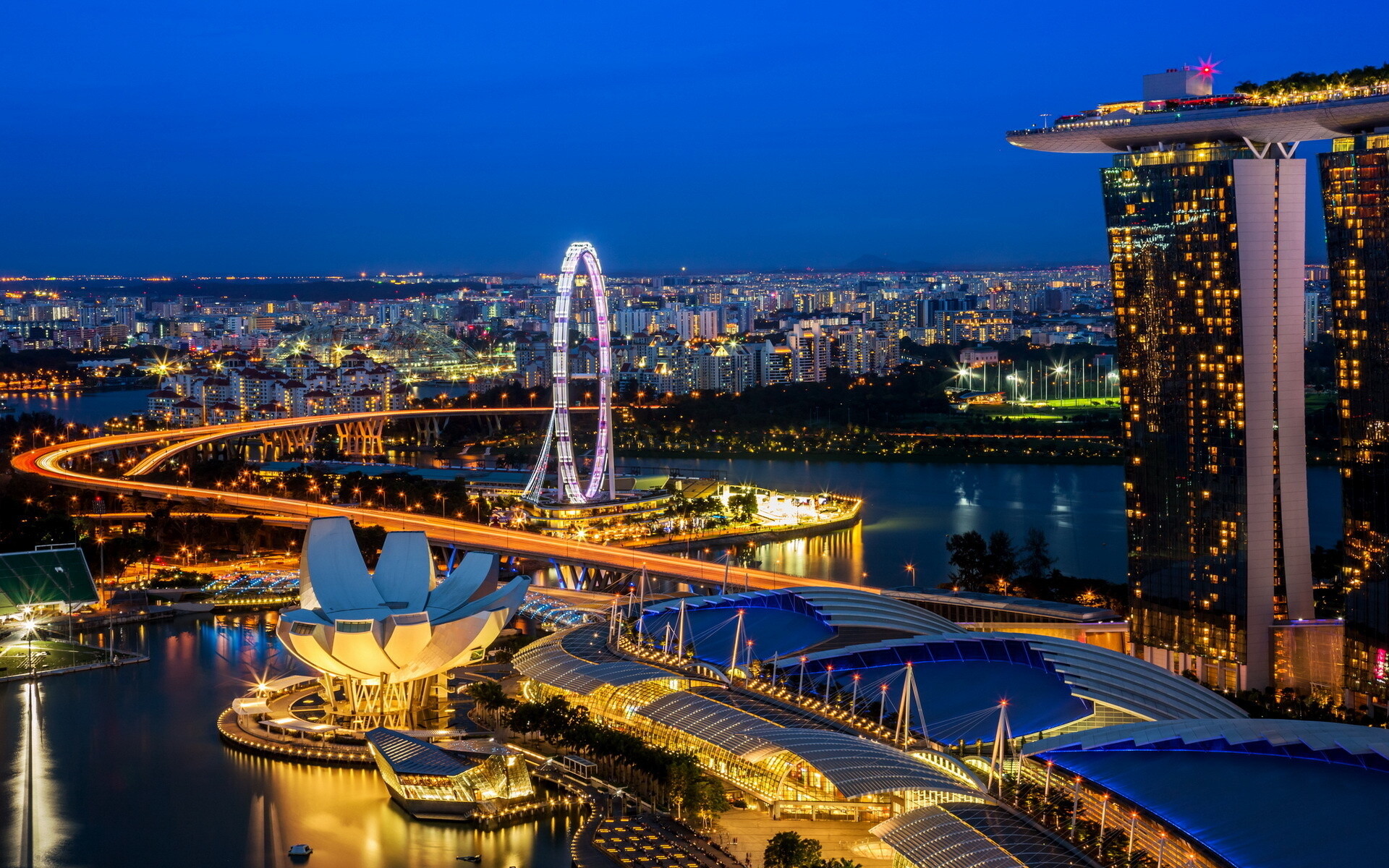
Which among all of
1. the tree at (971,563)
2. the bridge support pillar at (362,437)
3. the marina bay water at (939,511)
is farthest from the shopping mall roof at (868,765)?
the bridge support pillar at (362,437)

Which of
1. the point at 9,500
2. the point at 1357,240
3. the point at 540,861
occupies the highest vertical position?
the point at 1357,240

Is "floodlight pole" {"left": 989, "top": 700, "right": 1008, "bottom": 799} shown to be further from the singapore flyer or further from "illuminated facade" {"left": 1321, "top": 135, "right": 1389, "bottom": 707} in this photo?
the singapore flyer

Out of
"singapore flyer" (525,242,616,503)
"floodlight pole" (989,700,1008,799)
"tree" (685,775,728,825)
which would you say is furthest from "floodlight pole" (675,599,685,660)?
"singapore flyer" (525,242,616,503)

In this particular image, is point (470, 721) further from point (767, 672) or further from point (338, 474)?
point (338, 474)

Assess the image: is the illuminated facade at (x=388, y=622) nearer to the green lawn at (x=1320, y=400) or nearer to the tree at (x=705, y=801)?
the tree at (x=705, y=801)

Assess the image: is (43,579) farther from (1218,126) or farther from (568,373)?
(1218,126)

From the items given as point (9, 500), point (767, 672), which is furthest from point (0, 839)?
point (9, 500)
